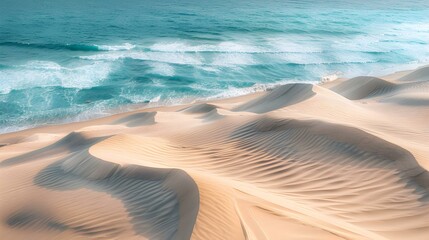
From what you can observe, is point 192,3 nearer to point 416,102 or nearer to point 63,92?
point 63,92

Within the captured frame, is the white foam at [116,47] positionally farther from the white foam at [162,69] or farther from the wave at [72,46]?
the white foam at [162,69]

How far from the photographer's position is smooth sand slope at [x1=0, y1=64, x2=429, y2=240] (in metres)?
5.06

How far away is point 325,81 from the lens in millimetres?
20656

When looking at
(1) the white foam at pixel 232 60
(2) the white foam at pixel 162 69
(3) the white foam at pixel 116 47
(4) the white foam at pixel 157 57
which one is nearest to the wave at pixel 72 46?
(3) the white foam at pixel 116 47

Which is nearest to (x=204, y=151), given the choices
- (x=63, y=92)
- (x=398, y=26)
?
(x=63, y=92)

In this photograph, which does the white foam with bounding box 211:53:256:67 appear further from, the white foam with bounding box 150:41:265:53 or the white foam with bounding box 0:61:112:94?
the white foam with bounding box 0:61:112:94

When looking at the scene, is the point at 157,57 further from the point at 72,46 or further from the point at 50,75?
the point at 50,75

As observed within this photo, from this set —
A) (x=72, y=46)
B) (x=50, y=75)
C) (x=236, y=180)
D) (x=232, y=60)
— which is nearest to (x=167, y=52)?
(x=232, y=60)

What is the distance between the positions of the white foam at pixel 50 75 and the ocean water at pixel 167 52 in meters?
0.05

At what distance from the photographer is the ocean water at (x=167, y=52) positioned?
17.4 meters

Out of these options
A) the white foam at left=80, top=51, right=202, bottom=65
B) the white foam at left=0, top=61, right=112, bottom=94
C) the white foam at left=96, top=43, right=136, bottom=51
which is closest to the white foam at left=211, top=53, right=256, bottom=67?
the white foam at left=80, top=51, right=202, bottom=65

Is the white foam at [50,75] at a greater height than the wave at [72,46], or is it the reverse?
the wave at [72,46]

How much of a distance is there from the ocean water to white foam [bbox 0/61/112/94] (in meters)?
0.05

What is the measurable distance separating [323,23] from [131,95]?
86.0 feet
